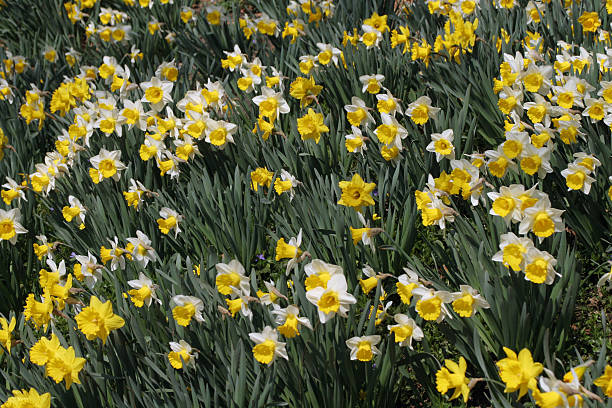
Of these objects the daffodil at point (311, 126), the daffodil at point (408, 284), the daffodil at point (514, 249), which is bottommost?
the daffodil at point (408, 284)

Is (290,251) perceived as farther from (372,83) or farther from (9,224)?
(9,224)

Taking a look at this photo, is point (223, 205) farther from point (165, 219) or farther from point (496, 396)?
point (496, 396)

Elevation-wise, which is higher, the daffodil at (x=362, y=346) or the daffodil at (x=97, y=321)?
the daffodil at (x=97, y=321)

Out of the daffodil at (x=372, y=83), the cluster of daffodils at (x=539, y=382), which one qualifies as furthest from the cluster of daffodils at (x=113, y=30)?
the cluster of daffodils at (x=539, y=382)

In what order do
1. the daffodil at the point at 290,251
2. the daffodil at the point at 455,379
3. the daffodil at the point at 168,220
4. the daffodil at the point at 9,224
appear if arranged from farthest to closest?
1. the daffodil at the point at 9,224
2. the daffodil at the point at 168,220
3. the daffodil at the point at 290,251
4. the daffodil at the point at 455,379

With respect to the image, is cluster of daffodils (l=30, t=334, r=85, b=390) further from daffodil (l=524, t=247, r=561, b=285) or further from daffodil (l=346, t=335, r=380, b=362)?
daffodil (l=524, t=247, r=561, b=285)

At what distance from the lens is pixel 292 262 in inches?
84.0

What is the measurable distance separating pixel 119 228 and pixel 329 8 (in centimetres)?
233

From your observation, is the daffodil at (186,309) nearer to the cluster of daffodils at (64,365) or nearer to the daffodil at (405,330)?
the cluster of daffodils at (64,365)

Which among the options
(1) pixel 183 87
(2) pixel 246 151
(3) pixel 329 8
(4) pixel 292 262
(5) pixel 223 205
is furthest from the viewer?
(3) pixel 329 8

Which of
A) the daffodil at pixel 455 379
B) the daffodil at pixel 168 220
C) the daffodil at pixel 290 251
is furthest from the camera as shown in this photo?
the daffodil at pixel 168 220

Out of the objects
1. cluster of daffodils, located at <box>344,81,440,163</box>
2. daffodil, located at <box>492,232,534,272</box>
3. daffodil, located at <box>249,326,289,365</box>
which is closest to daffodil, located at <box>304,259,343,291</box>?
daffodil, located at <box>249,326,289,365</box>

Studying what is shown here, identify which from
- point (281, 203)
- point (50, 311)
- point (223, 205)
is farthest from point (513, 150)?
point (50, 311)

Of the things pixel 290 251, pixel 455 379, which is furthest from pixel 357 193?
pixel 455 379
